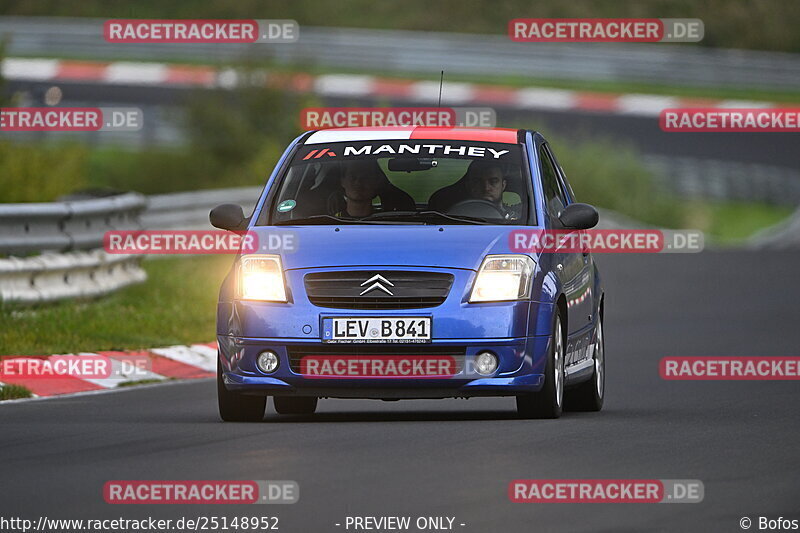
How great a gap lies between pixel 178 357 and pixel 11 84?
94.8 feet

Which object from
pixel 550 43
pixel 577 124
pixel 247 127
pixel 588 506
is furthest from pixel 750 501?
pixel 550 43

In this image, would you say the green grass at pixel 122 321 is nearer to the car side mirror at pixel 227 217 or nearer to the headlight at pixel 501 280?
the car side mirror at pixel 227 217

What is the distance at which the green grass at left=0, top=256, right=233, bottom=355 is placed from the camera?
16078 mm

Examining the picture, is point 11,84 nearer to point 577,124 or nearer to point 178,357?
point 577,124

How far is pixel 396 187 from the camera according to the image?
41.1ft

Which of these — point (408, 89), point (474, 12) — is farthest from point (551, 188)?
point (474, 12)

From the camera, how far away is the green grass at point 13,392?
13694 mm

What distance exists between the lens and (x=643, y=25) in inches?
2087

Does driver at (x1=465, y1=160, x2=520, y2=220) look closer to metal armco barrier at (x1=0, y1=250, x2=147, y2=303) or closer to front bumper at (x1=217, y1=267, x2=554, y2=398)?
front bumper at (x1=217, y1=267, x2=554, y2=398)

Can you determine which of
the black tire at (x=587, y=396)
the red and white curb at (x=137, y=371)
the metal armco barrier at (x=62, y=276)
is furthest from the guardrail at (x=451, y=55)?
the black tire at (x=587, y=396)

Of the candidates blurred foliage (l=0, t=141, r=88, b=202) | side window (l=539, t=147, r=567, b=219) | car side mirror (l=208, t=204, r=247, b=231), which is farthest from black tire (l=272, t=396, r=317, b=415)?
blurred foliage (l=0, t=141, r=88, b=202)

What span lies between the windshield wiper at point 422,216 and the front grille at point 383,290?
0.73m

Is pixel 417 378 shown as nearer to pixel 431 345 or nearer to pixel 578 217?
pixel 431 345

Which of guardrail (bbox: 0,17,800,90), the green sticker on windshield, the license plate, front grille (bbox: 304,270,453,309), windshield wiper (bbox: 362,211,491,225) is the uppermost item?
the green sticker on windshield
